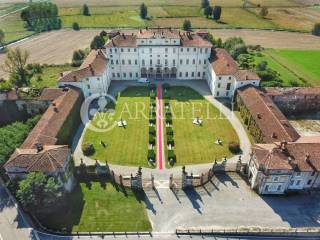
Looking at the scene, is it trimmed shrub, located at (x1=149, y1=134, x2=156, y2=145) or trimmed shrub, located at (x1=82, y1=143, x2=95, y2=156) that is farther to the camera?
trimmed shrub, located at (x1=149, y1=134, x2=156, y2=145)

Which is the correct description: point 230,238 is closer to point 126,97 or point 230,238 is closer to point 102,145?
point 102,145

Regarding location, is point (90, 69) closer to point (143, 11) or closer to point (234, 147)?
point (234, 147)

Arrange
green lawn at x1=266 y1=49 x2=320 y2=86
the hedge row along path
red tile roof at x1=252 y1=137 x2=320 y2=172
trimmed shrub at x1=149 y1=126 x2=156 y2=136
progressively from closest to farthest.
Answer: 1. red tile roof at x1=252 y1=137 x2=320 y2=172
2. the hedge row along path
3. trimmed shrub at x1=149 y1=126 x2=156 y2=136
4. green lawn at x1=266 y1=49 x2=320 y2=86

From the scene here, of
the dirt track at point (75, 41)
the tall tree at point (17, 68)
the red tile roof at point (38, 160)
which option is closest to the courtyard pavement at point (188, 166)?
the red tile roof at point (38, 160)

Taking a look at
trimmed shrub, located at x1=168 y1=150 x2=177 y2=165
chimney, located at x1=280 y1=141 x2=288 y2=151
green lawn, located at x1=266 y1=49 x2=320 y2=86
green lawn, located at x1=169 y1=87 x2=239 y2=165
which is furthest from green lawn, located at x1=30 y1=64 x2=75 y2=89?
green lawn, located at x1=266 y1=49 x2=320 y2=86

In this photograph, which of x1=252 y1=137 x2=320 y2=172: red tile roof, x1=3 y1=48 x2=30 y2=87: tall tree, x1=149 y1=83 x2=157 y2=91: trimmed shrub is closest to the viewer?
x1=252 y1=137 x2=320 y2=172: red tile roof

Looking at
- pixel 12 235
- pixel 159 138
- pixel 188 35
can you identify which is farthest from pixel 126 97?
pixel 12 235

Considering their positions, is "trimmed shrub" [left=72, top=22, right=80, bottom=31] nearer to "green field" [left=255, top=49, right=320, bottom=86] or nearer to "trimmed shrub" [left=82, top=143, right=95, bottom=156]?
"green field" [left=255, top=49, right=320, bottom=86]
